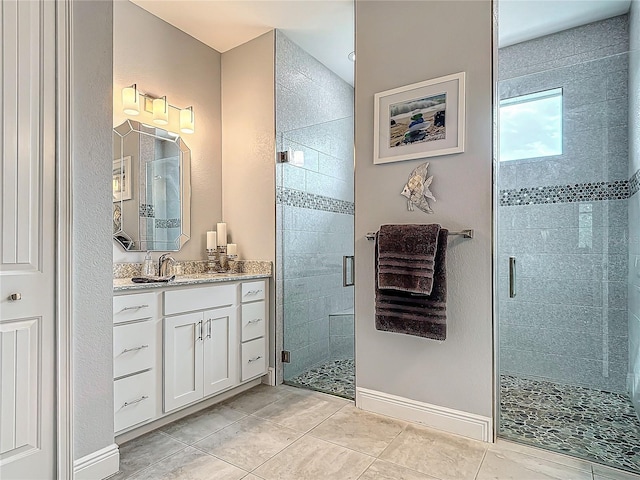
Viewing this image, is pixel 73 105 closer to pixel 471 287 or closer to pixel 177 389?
pixel 177 389

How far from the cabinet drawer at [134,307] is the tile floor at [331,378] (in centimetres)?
Answer: 131

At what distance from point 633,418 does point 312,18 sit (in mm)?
3211

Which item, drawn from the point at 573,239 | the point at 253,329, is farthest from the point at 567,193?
the point at 253,329

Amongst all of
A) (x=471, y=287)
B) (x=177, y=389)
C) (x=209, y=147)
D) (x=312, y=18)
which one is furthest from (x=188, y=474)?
(x=312, y=18)

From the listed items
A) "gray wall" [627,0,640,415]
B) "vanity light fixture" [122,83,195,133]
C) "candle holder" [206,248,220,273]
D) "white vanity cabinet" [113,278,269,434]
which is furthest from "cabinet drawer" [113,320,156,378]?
"gray wall" [627,0,640,415]

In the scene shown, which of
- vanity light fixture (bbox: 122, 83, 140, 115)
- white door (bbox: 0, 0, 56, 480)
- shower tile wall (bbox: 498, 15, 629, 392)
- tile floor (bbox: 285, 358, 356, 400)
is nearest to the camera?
white door (bbox: 0, 0, 56, 480)

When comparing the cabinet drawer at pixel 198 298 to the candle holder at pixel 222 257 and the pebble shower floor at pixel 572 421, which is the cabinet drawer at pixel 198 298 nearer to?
the candle holder at pixel 222 257

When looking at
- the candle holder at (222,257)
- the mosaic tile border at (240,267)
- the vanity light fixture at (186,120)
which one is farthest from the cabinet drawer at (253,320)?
the vanity light fixture at (186,120)

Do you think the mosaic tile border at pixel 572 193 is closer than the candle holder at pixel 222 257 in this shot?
Yes

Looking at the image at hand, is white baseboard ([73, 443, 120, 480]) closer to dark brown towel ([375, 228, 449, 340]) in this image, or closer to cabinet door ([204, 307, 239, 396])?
cabinet door ([204, 307, 239, 396])

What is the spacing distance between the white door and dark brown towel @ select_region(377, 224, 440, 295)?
158 cm

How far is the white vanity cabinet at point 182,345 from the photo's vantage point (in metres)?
1.91

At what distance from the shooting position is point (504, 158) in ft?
7.80

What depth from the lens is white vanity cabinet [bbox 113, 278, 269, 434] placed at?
1911 mm
